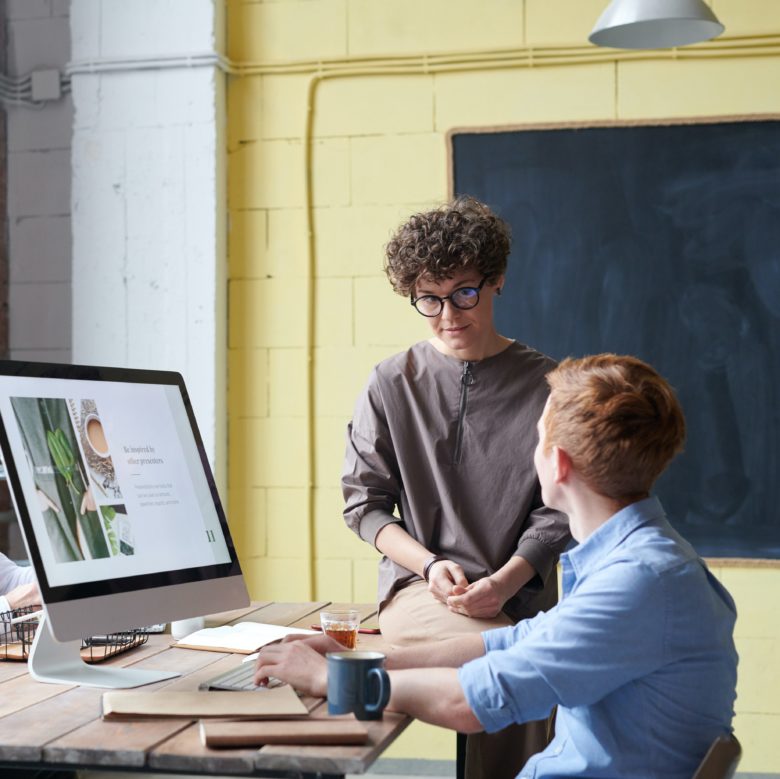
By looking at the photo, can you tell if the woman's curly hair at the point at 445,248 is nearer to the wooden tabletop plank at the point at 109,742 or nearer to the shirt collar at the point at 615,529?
the shirt collar at the point at 615,529

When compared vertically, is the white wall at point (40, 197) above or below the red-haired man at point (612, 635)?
above

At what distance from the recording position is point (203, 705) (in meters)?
1.49

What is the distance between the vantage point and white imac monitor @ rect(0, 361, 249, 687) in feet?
5.45

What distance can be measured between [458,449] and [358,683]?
88 cm

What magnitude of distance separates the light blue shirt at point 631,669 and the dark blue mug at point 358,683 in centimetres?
11

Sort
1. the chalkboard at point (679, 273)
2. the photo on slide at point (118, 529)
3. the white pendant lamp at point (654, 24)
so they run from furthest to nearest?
the chalkboard at point (679, 273)
the white pendant lamp at point (654, 24)
the photo on slide at point (118, 529)

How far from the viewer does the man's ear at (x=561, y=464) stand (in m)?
1.50

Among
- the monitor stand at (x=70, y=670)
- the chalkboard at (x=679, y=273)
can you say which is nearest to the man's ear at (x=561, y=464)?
the monitor stand at (x=70, y=670)

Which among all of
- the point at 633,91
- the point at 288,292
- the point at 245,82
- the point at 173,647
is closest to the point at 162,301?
the point at 288,292

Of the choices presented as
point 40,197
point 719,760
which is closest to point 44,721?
point 719,760

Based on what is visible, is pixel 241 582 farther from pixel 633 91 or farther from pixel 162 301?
pixel 633 91

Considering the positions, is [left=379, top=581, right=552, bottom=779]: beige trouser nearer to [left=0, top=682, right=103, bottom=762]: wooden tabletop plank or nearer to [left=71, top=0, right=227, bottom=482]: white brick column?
[left=0, top=682, right=103, bottom=762]: wooden tabletop plank

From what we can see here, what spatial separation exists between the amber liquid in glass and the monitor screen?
18 cm

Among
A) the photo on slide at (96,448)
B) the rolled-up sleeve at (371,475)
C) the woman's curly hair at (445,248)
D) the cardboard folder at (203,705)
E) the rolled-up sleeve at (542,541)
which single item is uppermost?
the woman's curly hair at (445,248)
